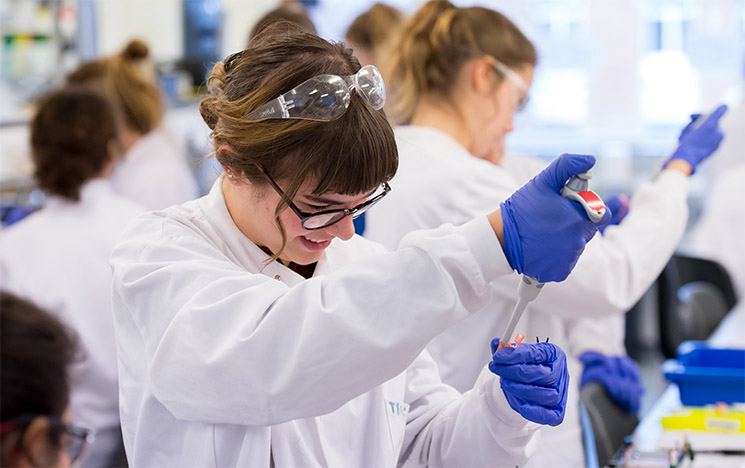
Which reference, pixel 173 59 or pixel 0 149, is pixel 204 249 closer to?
pixel 0 149

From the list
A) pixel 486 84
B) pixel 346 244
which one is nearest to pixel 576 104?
pixel 486 84

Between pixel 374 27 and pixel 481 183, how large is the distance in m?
1.47

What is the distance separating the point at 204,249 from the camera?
3.62 feet

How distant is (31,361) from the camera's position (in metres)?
0.97

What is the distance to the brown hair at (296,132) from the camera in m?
1.06

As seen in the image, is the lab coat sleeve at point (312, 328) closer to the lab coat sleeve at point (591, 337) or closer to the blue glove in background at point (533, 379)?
the blue glove in background at point (533, 379)

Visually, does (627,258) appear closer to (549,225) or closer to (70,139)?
(549,225)

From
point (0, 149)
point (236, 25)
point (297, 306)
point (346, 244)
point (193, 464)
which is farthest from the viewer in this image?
point (236, 25)

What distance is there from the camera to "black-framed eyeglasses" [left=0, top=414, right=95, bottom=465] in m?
0.93

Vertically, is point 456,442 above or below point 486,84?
below

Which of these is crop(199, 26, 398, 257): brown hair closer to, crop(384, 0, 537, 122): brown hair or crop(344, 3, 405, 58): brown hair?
crop(384, 0, 537, 122): brown hair

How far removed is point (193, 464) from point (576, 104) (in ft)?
15.4

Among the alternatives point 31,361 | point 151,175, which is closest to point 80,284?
point 151,175

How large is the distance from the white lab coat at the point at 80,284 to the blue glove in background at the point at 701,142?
1541 millimetres
